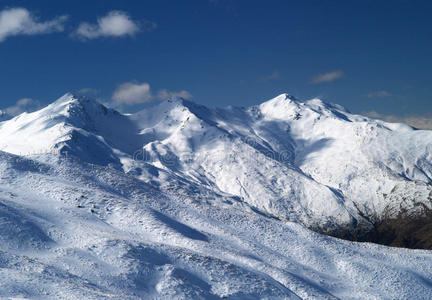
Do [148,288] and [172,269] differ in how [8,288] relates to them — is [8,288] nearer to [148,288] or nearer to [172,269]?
[148,288]

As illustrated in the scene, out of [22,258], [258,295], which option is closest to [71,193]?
[22,258]

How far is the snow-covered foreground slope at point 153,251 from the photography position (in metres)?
42.5

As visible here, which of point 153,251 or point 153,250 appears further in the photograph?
point 153,250

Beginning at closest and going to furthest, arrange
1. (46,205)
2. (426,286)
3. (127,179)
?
(46,205)
(426,286)
(127,179)

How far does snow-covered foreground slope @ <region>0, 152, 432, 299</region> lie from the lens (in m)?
42.5

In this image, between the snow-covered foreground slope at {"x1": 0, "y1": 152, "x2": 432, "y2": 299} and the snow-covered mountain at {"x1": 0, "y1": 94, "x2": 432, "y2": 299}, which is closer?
the snow-covered foreground slope at {"x1": 0, "y1": 152, "x2": 432, "y2": 299}

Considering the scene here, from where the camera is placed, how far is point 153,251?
5006 centimetres

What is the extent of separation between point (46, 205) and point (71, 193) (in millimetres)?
5841

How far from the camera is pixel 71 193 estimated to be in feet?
212

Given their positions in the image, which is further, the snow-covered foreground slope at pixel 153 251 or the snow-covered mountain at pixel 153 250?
the snow-covered mountain at pixel 153 250

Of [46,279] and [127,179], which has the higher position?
[127,179]

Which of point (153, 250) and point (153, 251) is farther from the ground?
point (153, 250)

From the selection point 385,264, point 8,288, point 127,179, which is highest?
point 127,179

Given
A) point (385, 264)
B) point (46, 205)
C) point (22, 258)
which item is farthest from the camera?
point (385, 264)
